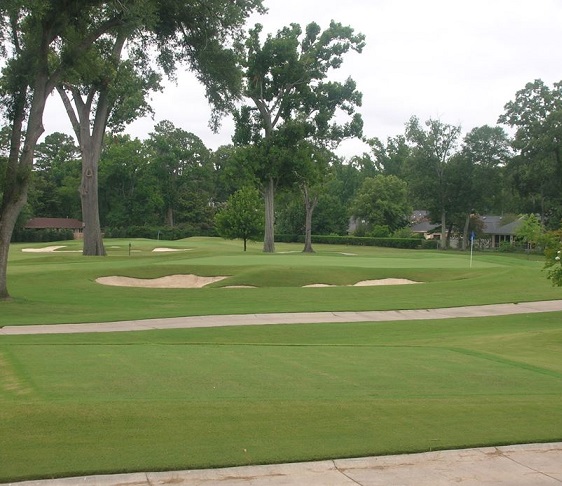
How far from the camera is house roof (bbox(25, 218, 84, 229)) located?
103375mm

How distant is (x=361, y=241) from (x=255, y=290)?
62.2 meters

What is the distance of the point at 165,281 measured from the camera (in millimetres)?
30766

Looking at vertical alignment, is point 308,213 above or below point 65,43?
below

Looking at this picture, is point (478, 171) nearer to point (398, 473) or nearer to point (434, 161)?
point (434, 161)

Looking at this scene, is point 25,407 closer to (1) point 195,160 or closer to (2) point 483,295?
(2) point 483,295

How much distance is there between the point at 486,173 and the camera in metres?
78.4

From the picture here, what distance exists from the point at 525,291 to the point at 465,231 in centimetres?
5695

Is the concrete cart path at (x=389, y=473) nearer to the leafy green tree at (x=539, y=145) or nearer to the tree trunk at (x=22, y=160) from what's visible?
the tree trunk at (x=22, y=160)

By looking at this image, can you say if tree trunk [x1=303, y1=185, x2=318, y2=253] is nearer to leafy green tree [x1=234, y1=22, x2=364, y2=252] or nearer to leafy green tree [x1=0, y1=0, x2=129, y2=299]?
leafy green tree [x1=234, y1=22, x2=364, y2=252]

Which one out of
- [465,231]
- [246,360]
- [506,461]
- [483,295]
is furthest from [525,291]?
[465,231]

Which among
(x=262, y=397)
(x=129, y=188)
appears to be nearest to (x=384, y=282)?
(x=262, y=397)

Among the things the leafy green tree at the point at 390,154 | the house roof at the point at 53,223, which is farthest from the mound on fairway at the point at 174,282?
the leafy green tree at the point at 390,154

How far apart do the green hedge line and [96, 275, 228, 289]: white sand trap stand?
55034mm

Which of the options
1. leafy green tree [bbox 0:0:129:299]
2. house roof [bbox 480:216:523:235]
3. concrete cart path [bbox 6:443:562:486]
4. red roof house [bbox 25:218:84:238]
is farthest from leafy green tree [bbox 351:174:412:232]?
concrete cart path [bbox 6:443:562:486]
